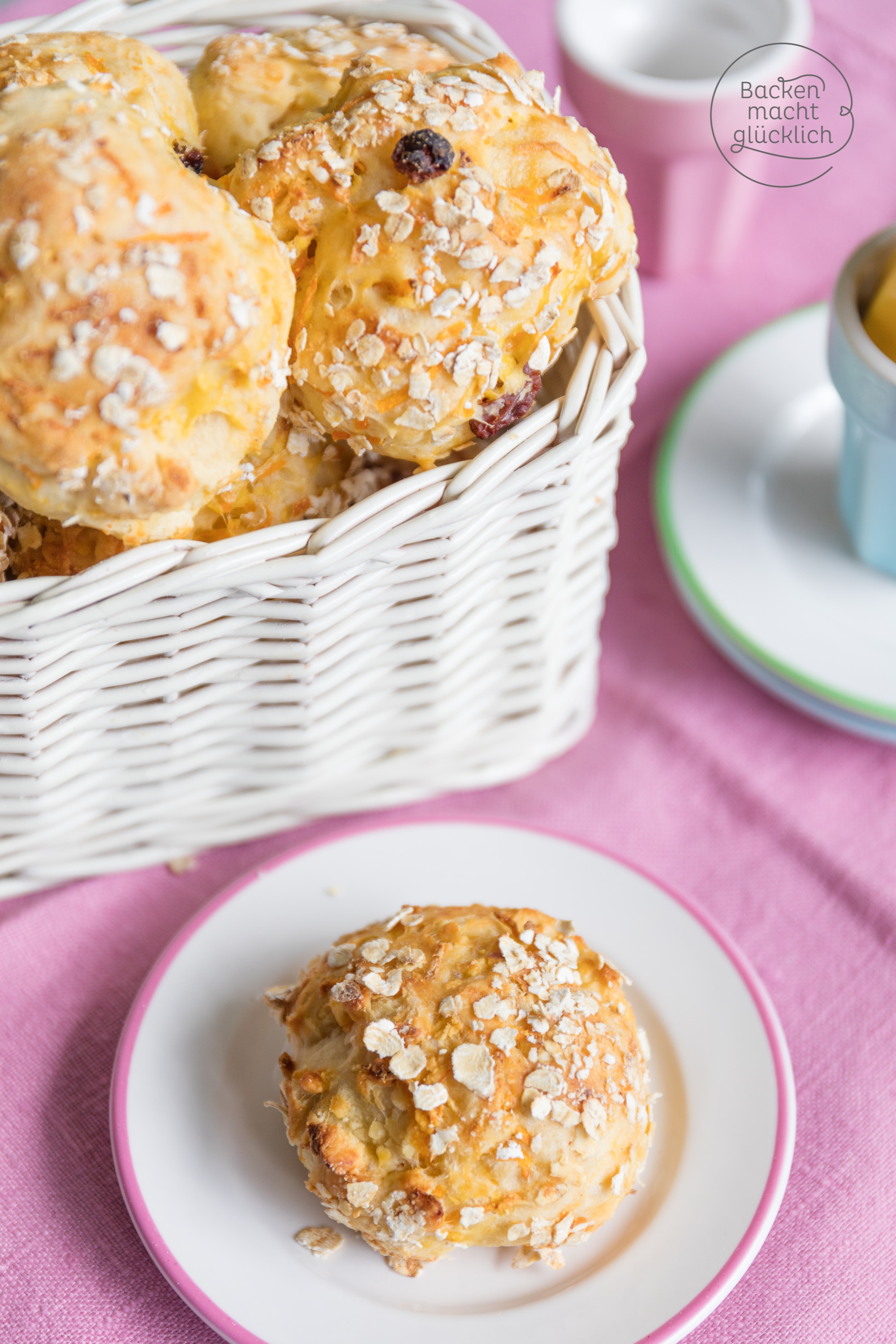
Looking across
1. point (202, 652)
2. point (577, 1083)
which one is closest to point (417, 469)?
point (202, 652)

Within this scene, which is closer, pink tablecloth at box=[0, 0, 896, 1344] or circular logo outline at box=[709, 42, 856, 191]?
pink tablecloth at box=[0, 0, 896, 1344]

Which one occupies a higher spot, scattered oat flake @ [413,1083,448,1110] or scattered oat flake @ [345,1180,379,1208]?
scattered oat flake @ [413,1083,448,1110]

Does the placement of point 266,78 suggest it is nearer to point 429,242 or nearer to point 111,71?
point 111,71

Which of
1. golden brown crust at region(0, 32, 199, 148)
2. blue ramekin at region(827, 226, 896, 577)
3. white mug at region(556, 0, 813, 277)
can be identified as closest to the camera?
golden brown crust at region(0, 32, 199, 148)

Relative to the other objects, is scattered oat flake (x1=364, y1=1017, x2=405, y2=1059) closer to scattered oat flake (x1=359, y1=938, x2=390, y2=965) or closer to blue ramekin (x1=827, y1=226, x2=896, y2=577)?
scattered oat flake (x1=359, y1=938, x2=390, y2=965)

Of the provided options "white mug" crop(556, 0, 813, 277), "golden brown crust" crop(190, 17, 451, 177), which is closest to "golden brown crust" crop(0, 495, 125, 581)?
"golden brown crust" crop(190, 17, 451, 177)

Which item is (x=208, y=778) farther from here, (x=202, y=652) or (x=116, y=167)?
(x=116, y=167)

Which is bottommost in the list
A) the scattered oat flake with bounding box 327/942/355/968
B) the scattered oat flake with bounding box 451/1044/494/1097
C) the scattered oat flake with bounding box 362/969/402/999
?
the scattered oat flake with bounding box 327/942/355/968

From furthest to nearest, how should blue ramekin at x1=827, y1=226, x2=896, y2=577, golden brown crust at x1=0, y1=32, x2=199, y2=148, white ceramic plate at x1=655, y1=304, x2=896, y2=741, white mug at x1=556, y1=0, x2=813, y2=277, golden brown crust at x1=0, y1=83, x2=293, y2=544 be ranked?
white mug at x1=556, y1=0, x2=813, y2=277, white ceramic plate at x1=655, y1=304, x2=896, y2=741, blue ramekin at x1=827, y1=226, x2=896, y2=577, golden brown crust at x1=0, y1=32, x2=199, y2=148, golden brown crust at x1=0, y1=83, x2=293, y2=544
